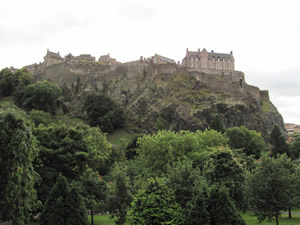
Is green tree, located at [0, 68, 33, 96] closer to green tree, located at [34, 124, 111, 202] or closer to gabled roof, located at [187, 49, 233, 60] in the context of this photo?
gabled roof, located at [187, 49, 233, 60]

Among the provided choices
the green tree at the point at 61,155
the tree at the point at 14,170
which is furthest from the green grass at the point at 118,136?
the tree at the point at 14,170

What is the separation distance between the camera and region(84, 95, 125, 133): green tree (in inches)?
3241

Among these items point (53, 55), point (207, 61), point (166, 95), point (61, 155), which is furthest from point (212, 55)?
point (61, 155)

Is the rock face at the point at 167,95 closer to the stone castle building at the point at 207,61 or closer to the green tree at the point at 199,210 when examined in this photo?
the stone castle building at the point at 207,61

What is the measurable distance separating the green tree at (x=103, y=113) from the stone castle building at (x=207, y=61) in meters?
45.3

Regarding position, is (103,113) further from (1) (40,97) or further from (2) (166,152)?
(2) (166,152)

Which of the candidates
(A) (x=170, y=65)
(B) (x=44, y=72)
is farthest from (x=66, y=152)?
(B) (x=44, y=72)

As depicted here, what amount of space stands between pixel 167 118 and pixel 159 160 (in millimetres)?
40343

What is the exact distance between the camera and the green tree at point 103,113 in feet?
270

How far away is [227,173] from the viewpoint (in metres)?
31.1

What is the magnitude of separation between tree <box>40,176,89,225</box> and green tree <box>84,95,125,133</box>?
A: 55.8 m

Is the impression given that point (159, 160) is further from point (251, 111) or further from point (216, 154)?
point (251, 111)

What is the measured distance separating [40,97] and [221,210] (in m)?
71.3

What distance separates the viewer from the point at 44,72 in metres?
108
